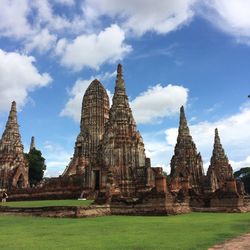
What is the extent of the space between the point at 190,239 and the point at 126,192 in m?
27.0

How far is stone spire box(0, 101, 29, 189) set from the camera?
49.3 metres

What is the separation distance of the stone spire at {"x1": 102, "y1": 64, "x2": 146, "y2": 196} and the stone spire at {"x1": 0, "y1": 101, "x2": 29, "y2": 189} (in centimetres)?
1602

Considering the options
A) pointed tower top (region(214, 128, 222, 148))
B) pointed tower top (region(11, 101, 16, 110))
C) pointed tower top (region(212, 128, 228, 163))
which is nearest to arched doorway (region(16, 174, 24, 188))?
pointed tower top (region(11, 101, 16, 110))

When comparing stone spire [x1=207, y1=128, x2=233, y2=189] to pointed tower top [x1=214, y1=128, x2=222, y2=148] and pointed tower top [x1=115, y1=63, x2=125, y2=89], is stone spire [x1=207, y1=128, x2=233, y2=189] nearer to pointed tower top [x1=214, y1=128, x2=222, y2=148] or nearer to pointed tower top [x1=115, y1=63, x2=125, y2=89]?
pointed tower top [x1=214, y1=128, x2=222, y2=148]

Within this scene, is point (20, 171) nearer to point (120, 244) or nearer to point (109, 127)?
point (109, 127)

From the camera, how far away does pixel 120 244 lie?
979 cm

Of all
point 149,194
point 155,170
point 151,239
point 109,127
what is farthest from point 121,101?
point 151,239

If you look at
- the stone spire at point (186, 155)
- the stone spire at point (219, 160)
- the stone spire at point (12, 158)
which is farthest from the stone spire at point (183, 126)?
the stone spire at point (12, 158)

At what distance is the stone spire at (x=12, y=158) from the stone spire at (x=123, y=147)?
52.5 ft

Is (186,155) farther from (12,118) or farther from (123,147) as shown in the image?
(12,118)

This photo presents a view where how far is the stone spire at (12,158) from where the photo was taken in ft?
162

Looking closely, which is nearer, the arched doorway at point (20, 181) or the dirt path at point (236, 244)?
the dirt path at point (236, 244)

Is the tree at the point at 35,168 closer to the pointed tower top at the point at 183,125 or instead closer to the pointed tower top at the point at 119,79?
the pointed tower top at the point at 183,125

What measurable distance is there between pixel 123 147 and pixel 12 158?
1995 centimetres
